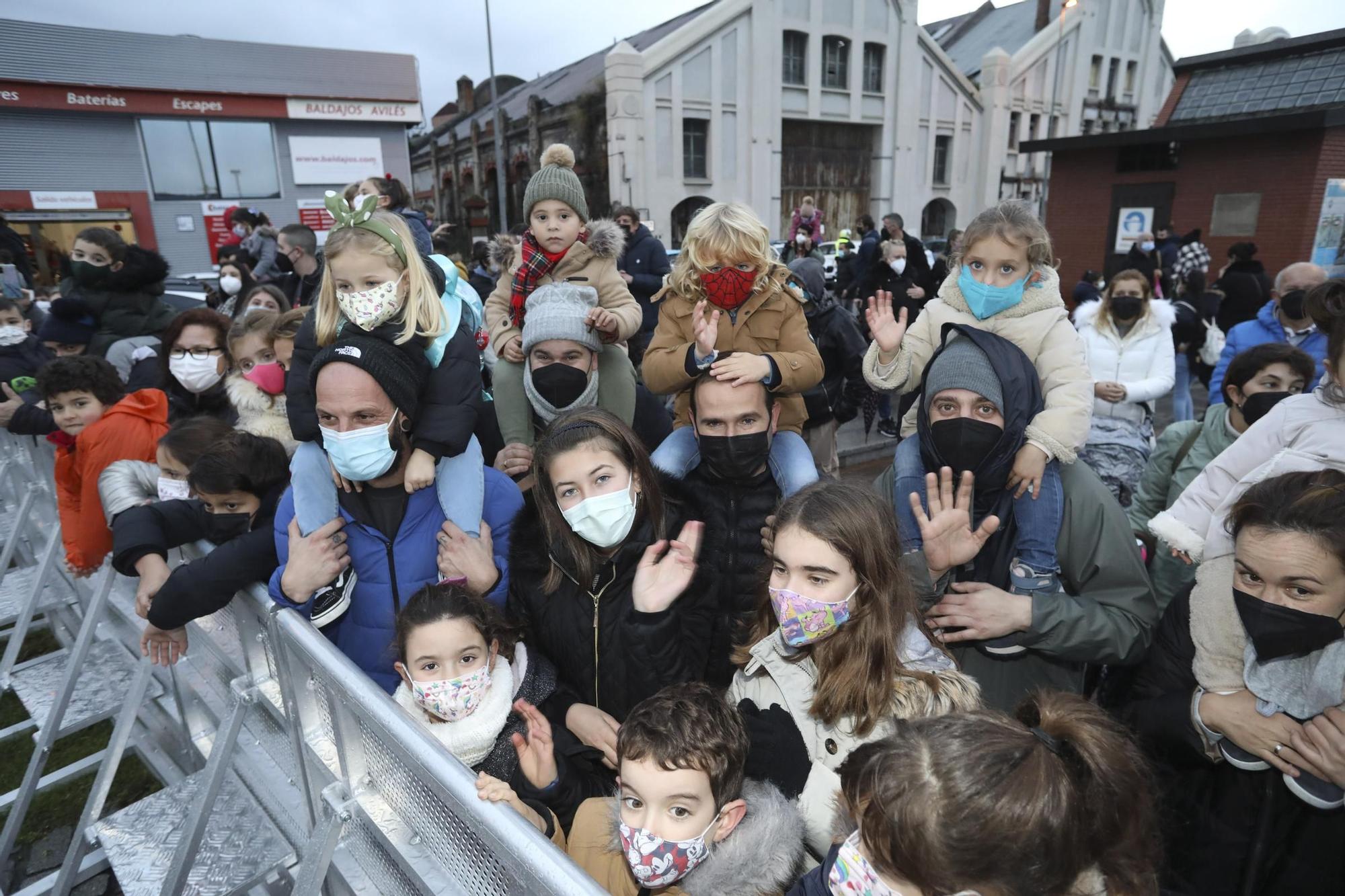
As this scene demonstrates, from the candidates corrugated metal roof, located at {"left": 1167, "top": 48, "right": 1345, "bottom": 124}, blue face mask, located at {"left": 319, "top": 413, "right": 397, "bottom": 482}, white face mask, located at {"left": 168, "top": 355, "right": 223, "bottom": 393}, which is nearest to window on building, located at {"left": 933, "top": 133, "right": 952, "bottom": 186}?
corrugated metal roof, located at {"left": 1167, "top": 48, "right": 1345, "bottom": 124}

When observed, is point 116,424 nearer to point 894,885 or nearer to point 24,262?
point 894,885

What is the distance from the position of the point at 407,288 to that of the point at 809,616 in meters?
1.69

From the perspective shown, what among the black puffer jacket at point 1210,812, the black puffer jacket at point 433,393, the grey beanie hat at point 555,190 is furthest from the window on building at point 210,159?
the black puffer jacket at point 1210,812

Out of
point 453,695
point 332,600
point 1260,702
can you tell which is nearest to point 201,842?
point 332,600

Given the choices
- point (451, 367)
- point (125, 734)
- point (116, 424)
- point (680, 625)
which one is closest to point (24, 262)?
point (116, 424)

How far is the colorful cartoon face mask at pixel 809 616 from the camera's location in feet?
5.93

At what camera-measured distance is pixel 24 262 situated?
10.1m

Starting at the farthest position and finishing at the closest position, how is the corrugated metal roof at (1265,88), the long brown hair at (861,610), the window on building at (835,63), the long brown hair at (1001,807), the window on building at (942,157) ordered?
the window on building at (942,157)
the window on building at (835,63)
the corrugated metal roof at (1265,88)
the long brown hair at (861,610)
the long brown hair at (1001,807)

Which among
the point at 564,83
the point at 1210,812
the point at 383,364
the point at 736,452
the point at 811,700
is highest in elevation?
the point at 564,83

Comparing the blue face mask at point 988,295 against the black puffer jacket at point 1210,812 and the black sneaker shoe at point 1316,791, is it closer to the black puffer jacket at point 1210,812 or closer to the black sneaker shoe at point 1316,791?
the black puffer jacket at point 1210,812

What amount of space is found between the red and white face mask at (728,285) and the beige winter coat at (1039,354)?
23.2 inches

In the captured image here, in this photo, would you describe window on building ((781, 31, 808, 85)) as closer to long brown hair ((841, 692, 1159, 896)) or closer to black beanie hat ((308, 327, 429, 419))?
black beanie hat ((308, 327, 429, 419))

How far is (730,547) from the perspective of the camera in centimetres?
243

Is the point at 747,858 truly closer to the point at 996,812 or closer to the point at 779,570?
the point at 996,812
